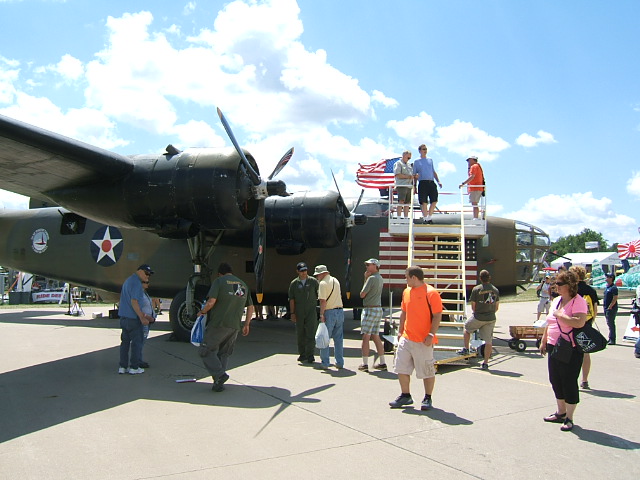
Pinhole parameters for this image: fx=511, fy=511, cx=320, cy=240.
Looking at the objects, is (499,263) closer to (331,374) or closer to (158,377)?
(331,374)

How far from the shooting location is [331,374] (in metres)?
7.80

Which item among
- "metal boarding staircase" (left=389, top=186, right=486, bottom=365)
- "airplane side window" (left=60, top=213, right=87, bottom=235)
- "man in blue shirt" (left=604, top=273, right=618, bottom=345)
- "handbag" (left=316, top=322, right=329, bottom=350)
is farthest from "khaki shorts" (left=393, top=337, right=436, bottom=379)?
"airplane side window" (left=60, top=213, right=87, bottom=235)

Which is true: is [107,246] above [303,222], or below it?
below

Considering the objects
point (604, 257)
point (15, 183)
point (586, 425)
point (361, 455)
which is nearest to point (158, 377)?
point (361, 455)

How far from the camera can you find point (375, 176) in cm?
1541

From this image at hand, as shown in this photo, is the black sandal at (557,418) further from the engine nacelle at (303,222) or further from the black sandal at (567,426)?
the engine nacelle at (303,222)

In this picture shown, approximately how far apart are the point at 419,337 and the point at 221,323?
2610mm

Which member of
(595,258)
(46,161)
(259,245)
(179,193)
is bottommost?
(259,245)

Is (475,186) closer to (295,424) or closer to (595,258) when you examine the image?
(295,424)

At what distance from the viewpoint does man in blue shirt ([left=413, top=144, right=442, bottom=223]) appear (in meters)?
11.8

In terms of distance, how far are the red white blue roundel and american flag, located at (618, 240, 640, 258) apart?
30681 mm

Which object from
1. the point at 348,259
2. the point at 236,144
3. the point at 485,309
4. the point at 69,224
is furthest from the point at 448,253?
the point at 69,224

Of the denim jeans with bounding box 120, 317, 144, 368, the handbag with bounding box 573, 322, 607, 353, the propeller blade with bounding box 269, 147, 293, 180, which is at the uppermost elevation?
the propeller blade with bounding box 269, 147, 293, 180

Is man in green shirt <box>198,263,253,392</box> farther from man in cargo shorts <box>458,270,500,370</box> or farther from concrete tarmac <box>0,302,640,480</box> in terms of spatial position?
man in cargo shorts <box>458,270,500,370</box>
